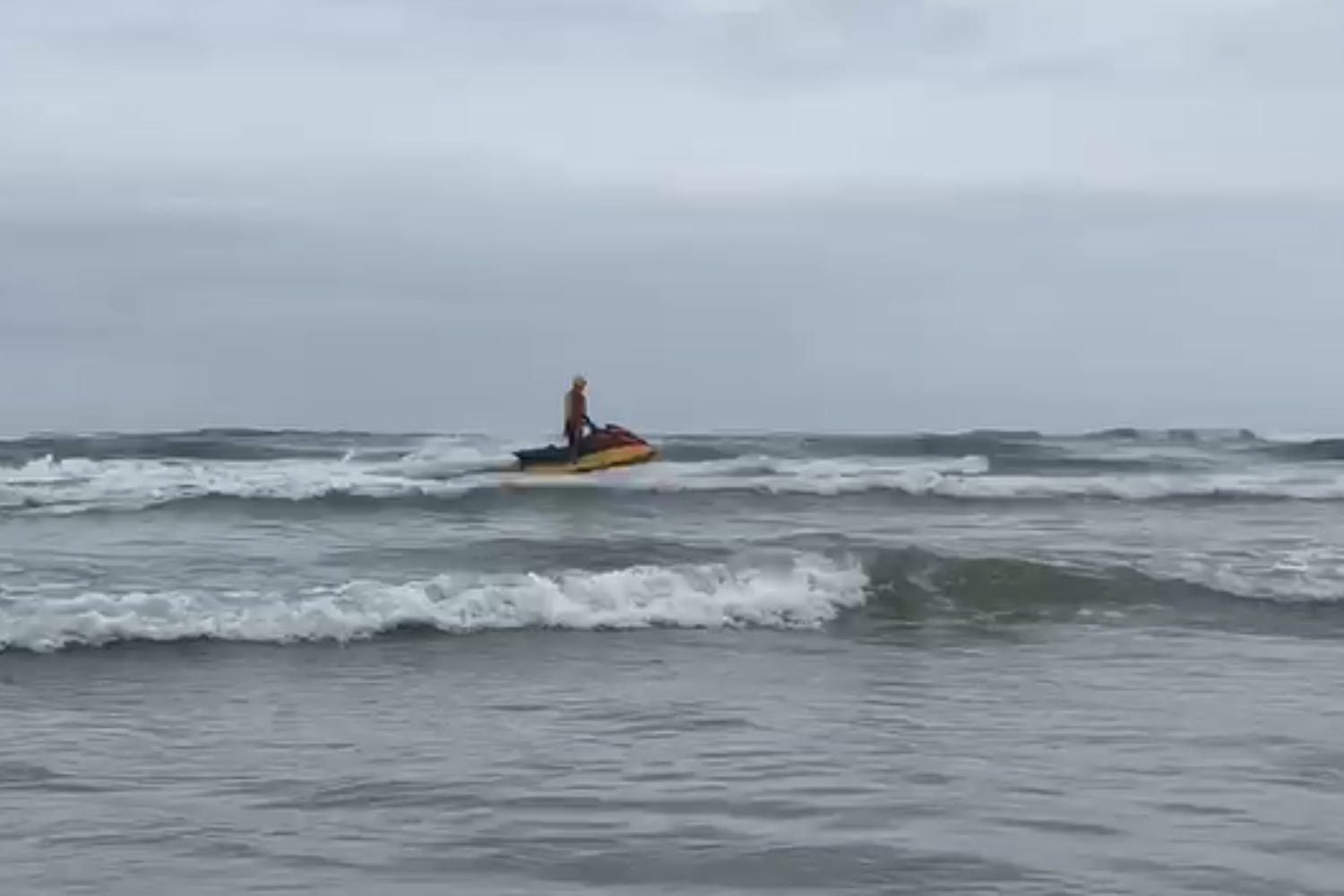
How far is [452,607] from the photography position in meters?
10.9

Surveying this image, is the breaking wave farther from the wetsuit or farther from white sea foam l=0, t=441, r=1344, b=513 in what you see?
the wetsuit

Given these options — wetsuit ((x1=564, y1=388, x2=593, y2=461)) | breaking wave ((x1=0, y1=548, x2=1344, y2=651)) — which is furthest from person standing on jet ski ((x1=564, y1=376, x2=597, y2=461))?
breaking wave ((x1=0, y1=548, x2=1344, y2=651))

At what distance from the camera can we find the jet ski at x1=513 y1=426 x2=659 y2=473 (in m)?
24.1

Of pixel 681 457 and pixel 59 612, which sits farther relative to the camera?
pixel 681 457

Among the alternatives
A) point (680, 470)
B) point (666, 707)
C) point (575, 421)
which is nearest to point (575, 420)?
point (575, 421)

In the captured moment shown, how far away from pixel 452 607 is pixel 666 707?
322 cm

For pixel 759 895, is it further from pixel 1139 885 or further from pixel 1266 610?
pixel 1266 610

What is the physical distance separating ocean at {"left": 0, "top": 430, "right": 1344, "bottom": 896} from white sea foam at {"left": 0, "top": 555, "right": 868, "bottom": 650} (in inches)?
1.3

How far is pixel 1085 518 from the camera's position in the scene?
64.6 ft

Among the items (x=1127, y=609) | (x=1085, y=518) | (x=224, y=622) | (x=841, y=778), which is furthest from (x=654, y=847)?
(x=1085, y=518)

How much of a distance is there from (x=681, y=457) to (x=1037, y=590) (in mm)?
19822

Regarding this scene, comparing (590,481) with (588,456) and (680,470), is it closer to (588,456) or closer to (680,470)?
(588,456)

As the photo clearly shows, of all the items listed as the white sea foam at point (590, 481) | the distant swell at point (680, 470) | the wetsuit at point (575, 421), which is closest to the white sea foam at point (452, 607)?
the distant swell at point (680, 470)

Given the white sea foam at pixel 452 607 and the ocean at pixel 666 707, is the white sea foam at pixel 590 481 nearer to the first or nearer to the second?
the ocean at pixel 666 707
